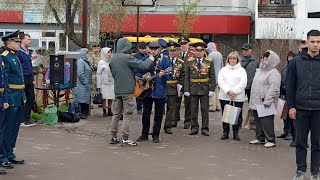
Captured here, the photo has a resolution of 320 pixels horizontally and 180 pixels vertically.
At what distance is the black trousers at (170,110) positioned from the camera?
39.1ft

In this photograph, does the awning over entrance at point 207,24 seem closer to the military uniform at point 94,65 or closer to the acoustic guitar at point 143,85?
the military uniform at point 94,65

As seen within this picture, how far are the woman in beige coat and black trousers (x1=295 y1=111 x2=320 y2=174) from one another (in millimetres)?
2640

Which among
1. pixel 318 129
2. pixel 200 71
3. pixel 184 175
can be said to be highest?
pixel 200 71

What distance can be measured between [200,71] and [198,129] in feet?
4.31

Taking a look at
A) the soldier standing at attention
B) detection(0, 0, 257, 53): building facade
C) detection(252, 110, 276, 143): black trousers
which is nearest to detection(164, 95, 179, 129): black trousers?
the soldier standing at attention

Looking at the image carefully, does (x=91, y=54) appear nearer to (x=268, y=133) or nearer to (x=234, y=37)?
(x=268, y=133)

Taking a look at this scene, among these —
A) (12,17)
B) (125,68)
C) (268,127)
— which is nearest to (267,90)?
(268,127)

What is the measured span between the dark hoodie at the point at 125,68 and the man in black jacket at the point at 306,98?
10.1 feet

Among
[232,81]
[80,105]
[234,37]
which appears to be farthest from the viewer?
[234,37]

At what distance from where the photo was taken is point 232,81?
1120cm

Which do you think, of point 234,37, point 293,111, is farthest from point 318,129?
point 234,37

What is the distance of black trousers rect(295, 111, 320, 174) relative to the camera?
25.3 ft

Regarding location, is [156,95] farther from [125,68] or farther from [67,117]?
[67,117]

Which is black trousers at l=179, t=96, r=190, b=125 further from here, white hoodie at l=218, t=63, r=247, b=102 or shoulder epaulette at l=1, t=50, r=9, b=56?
shoulder epaulette at l=1, t=50, r=9, b=56
